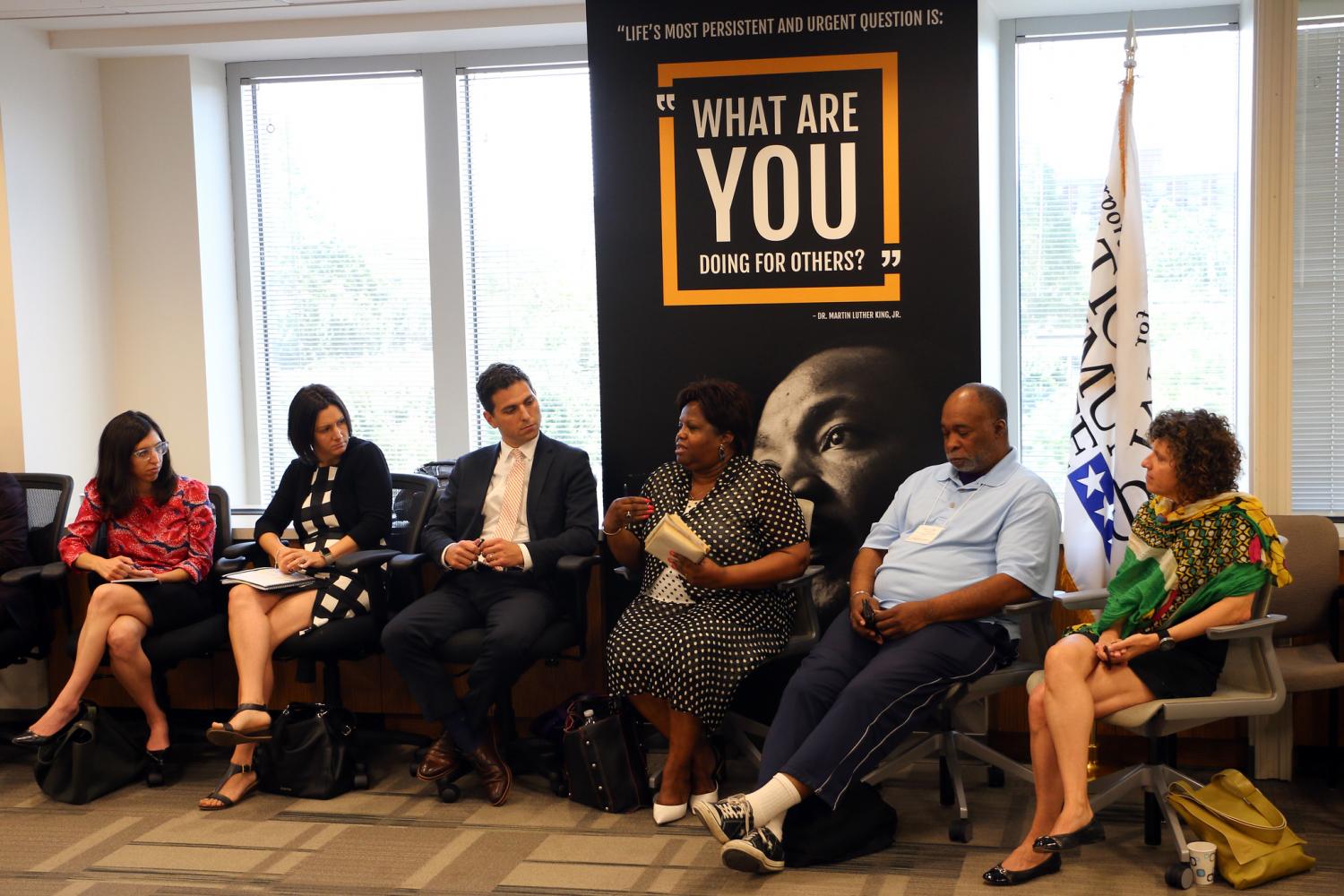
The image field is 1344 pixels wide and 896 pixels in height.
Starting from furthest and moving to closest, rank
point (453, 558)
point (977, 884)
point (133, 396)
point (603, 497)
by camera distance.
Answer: point (133, 396) < point (603, 497) < point (453, 558) < point (977, 884)

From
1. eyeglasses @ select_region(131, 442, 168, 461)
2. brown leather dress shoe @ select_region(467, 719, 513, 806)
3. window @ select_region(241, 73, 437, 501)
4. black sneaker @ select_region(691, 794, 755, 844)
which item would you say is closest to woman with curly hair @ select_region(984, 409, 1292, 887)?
black sneaker @ select_region(691, 794, 755, 844)

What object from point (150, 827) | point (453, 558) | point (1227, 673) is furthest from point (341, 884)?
point (1227, 673)

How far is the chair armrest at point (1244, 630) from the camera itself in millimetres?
3195

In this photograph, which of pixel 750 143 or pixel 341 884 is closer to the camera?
pixel 341 884

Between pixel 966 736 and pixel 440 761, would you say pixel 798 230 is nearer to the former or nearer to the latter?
pixel 966 736

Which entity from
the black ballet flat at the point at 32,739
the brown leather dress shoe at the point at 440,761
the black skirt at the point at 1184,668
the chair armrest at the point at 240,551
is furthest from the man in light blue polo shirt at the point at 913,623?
the black ballet flat at the point at 32,739

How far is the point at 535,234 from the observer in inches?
227

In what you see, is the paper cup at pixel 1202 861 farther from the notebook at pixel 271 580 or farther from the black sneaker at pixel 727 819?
the notebook at pixel 271 580

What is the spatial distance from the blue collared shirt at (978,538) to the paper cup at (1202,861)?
78cm

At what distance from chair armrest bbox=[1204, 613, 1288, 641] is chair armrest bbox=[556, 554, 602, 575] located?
1878 mm

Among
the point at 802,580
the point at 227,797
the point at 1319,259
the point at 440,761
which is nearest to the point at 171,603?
the point at 227,797

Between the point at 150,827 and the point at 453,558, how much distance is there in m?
1.24

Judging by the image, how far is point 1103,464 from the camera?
4156mm

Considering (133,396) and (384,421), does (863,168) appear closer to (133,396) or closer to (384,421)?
(384,421)
